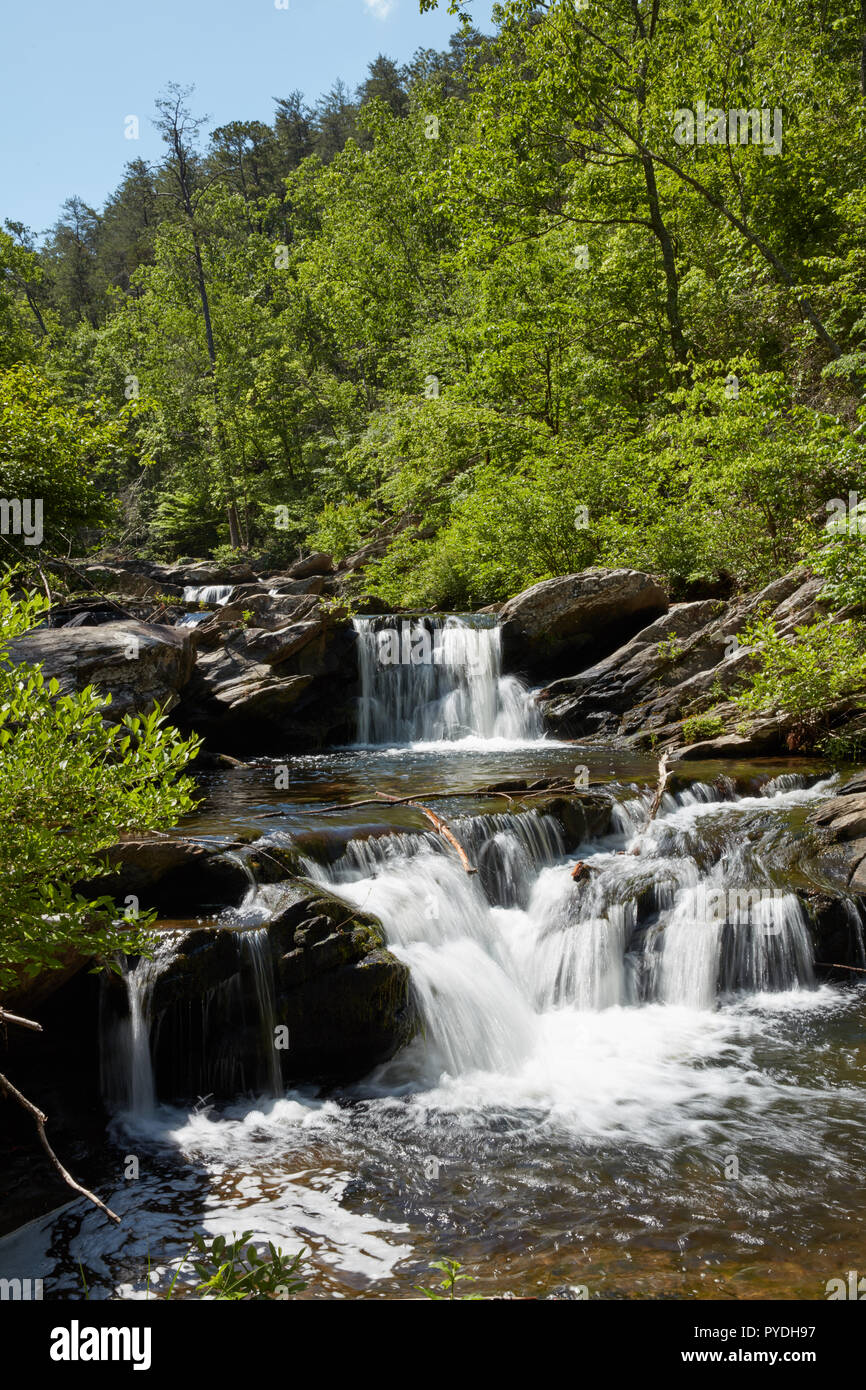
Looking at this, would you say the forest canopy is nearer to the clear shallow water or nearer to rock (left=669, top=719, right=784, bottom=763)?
rock (left=669, top=719, right=784, bottom=763)

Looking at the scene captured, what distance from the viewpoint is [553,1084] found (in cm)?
636

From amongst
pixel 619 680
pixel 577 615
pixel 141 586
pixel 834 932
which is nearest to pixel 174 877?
pixel 834 932


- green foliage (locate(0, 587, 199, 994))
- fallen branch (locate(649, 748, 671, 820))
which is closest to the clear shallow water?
fallen branch (locate(649, 748, 671, 820))

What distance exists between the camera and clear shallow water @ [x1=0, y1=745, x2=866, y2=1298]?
169 inches

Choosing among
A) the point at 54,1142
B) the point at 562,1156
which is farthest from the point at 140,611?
the point at 562,1156

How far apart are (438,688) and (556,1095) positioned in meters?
10.6

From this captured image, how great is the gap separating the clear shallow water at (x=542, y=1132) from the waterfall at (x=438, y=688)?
6.65 m

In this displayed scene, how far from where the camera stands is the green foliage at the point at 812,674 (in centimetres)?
1054

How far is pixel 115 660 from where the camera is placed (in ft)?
37.4

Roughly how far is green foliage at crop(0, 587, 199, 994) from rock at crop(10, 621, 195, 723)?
6815mm

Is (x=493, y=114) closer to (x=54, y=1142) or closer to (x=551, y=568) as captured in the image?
(x=551, y=568)

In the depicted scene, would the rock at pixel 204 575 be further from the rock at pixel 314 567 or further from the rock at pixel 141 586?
the rock at pixel 314 567

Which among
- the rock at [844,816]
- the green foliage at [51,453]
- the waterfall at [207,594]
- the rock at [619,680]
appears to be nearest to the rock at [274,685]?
the green foliage at [51,453]

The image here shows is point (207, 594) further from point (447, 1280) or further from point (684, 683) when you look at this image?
point (447, 1280)
